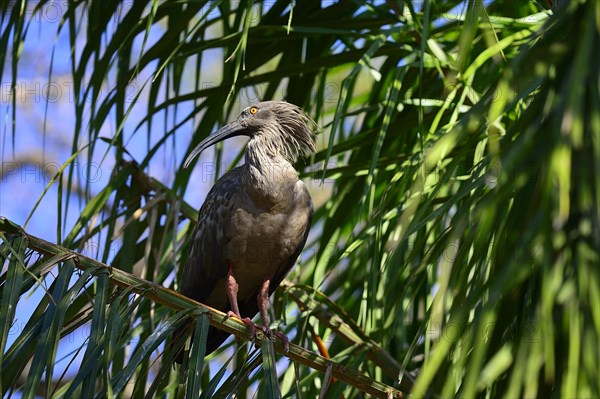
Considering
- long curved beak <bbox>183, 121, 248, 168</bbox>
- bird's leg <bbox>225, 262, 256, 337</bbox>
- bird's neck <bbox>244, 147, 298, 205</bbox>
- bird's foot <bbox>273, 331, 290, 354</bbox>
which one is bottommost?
bird's leg <bbox>225, 262, 256, 337</bbox>

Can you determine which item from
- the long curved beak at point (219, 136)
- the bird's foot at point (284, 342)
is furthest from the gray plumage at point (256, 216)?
the bird's foot at point (284, 342)

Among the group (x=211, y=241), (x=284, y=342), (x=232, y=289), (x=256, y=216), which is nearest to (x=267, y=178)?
(x=256, y=216)

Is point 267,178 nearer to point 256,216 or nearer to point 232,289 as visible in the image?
point 256,216

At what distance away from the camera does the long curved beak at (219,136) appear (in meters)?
5.10

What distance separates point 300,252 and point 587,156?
3445mm

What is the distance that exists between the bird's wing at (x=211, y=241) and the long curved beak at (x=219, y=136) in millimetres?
224

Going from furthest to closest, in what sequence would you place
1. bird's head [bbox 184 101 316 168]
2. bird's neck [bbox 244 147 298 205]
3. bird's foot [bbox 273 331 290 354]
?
bird's head [bbox 184 101 316 168], bird's neck [bbox 244 147 298 205], bird's foot [bbox 273 331 290 354]

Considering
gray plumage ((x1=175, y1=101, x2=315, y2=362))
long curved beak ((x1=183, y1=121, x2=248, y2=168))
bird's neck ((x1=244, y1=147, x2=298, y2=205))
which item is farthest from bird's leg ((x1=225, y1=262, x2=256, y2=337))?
long curved beak ((x1=183, y1=121, x2=248, y2=168))

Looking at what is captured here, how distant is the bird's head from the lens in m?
5.36

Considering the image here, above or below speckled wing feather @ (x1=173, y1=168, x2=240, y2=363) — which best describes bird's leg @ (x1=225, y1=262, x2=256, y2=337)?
below

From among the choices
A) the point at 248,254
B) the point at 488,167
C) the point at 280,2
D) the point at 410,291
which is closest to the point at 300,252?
the point at 248,254

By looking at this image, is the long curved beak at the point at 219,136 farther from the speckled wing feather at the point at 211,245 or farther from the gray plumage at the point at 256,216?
the speckled wing feather at the point at 211,245

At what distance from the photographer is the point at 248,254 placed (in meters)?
5.20

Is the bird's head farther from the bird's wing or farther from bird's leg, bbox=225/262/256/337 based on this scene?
bird's leg, bbox=225/262/256/337
